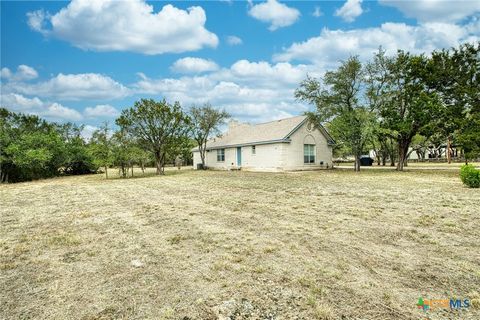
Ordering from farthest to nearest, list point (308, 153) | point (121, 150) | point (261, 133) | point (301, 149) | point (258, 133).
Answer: point (258, 133) → point (261, 133) → point (308, 153) → point (301, 149) → point (121, 150)

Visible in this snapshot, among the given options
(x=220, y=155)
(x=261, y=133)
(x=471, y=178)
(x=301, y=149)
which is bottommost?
(x=471, y=178)

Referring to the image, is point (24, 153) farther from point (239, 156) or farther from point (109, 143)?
point (239, 156)

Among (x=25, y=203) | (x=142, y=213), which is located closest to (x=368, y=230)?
(x=142, y=213)

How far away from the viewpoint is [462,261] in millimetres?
4086

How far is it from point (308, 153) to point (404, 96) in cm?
935

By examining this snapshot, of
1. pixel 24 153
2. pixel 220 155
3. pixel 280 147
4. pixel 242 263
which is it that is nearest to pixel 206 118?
pixel 220 155

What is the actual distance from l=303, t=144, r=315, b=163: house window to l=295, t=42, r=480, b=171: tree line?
2916 millimetres

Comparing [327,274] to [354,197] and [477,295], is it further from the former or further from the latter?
[354,197]

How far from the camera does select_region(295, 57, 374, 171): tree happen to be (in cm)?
2339

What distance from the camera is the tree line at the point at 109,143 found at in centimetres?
2105

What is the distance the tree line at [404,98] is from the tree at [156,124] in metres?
11.4

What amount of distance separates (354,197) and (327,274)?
6802mm

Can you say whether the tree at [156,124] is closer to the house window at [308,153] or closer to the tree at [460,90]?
the house window at [308,153]

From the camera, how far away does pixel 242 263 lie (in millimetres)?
4129
